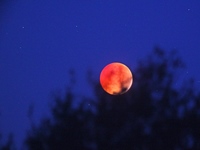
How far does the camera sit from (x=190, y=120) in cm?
1233

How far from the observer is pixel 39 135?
13336 mm

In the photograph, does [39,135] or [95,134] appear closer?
[95,134]

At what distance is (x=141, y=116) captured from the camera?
12414 mm

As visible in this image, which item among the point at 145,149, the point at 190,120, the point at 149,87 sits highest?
the point at 149,87

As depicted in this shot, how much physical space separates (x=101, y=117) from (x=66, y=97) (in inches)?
53.9

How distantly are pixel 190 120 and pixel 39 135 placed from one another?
401 cm

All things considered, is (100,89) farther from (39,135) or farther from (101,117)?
(39,135)

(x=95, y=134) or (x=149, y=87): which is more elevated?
(x=149, y=87)

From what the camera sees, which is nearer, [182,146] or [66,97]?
[182,146]

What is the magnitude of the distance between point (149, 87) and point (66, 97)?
7.43 ft

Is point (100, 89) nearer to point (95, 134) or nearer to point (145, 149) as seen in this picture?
point (95, 134)

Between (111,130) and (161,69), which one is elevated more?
(161,69)

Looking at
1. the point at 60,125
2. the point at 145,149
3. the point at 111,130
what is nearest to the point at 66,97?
the point at 60,125

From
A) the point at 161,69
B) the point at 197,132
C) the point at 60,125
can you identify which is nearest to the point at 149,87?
the point at 161,69
